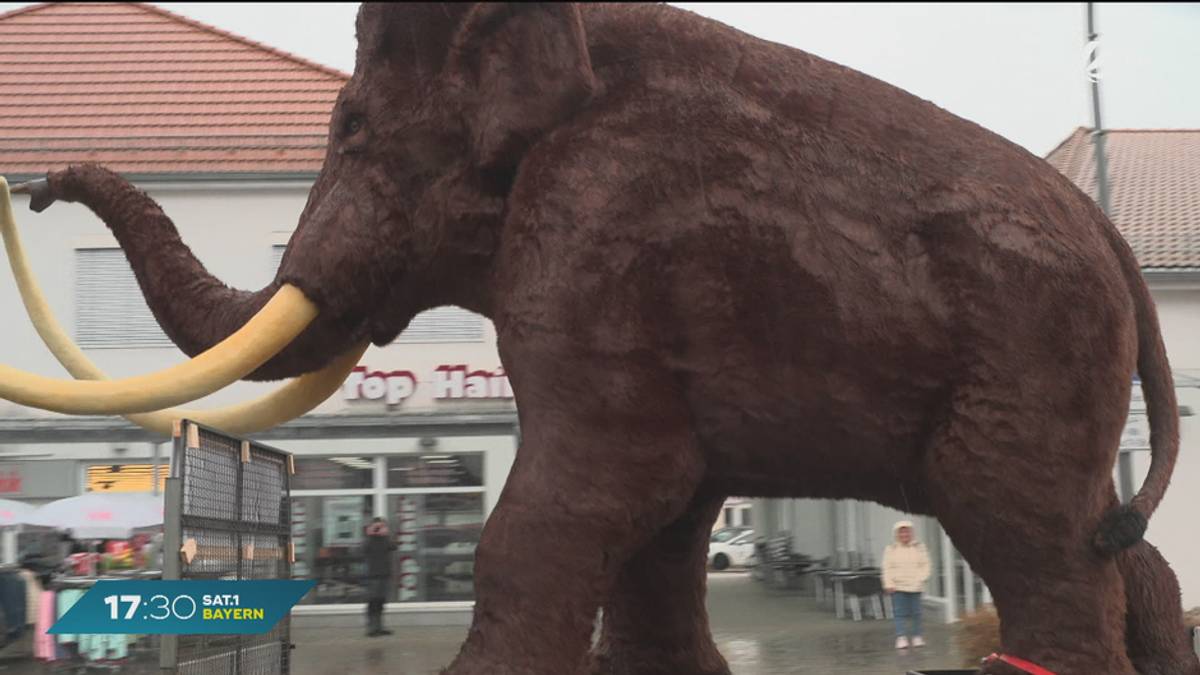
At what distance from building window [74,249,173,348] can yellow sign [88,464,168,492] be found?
79.5 inches

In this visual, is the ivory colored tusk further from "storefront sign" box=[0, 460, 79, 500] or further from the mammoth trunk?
"storefront sign" box=[0, 460, 79, 500]

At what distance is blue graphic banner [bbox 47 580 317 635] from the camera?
3.45 meters

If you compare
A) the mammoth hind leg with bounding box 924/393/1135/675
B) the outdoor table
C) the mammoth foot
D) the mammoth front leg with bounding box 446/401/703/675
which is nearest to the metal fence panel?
the mammoth front leg with bounding box 446/401/703/675

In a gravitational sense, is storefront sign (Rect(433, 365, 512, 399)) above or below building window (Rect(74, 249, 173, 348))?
below

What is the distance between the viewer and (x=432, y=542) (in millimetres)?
14883

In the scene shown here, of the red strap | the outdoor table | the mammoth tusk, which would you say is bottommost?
the outdoor table

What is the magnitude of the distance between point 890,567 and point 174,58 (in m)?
7.86

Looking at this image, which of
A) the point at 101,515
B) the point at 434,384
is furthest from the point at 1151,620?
the point at 434,384

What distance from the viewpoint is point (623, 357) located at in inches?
130

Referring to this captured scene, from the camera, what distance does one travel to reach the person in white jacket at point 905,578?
427 inches

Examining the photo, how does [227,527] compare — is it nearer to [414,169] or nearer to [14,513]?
[414,169]

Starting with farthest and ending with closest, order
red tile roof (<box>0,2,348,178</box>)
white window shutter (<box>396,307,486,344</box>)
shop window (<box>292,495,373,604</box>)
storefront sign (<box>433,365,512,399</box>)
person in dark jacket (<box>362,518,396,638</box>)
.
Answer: shop window (<box>292,495,373,604</box>), storefront sign (<box>433,365,512,399</box>), white window shutter (<box>396,307,486,344</box>), person in dark jacket (<box>362,518,396,638</box>), red tile roof (<box>0,2,348,178</box>)

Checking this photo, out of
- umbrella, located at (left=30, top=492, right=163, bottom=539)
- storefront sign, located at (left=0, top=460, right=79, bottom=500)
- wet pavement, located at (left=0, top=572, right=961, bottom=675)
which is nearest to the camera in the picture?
wet pavement, located at (left=0, top=572, right=961, bottom=675)

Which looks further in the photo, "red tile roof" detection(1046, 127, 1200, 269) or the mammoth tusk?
"red tile roof" detection(1046, 127, 1200, 269)
